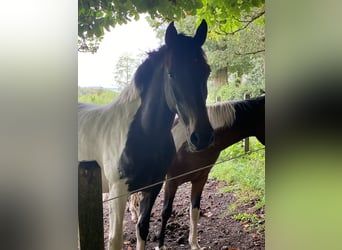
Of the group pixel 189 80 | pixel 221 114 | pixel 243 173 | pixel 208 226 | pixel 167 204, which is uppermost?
pixel 189 80

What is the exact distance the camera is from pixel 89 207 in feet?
4.29

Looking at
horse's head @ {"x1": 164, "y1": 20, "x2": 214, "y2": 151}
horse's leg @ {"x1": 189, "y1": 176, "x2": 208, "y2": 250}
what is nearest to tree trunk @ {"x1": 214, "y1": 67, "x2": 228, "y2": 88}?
horse's head @ {"x1": 164, "y1": 20, "x2": 214, "y2": 151}

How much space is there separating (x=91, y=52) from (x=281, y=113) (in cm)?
86

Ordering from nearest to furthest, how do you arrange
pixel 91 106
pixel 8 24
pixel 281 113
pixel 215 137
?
pixel 8 24 → pixel 91 106 → pixel 215 137 → pixel 281 113

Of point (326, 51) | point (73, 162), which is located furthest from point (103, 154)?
point (326, 51)

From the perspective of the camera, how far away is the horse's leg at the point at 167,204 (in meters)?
1.39

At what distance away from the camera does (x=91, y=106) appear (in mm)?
Result: 1315

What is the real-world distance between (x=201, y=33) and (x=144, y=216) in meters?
0.76

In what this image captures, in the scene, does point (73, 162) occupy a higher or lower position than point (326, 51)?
lower

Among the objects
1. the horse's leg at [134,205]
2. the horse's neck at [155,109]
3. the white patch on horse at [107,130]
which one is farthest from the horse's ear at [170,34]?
the horse's leg at [134,205]

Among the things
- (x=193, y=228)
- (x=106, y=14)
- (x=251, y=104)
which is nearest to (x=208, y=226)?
(x=193, y=228)

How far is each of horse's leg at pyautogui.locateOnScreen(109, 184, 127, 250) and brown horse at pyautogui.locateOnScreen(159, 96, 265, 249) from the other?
167 mm

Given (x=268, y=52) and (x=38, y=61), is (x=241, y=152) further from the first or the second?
(x=38, y=61)

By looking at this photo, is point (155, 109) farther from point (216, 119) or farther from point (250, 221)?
point (250, 221)
